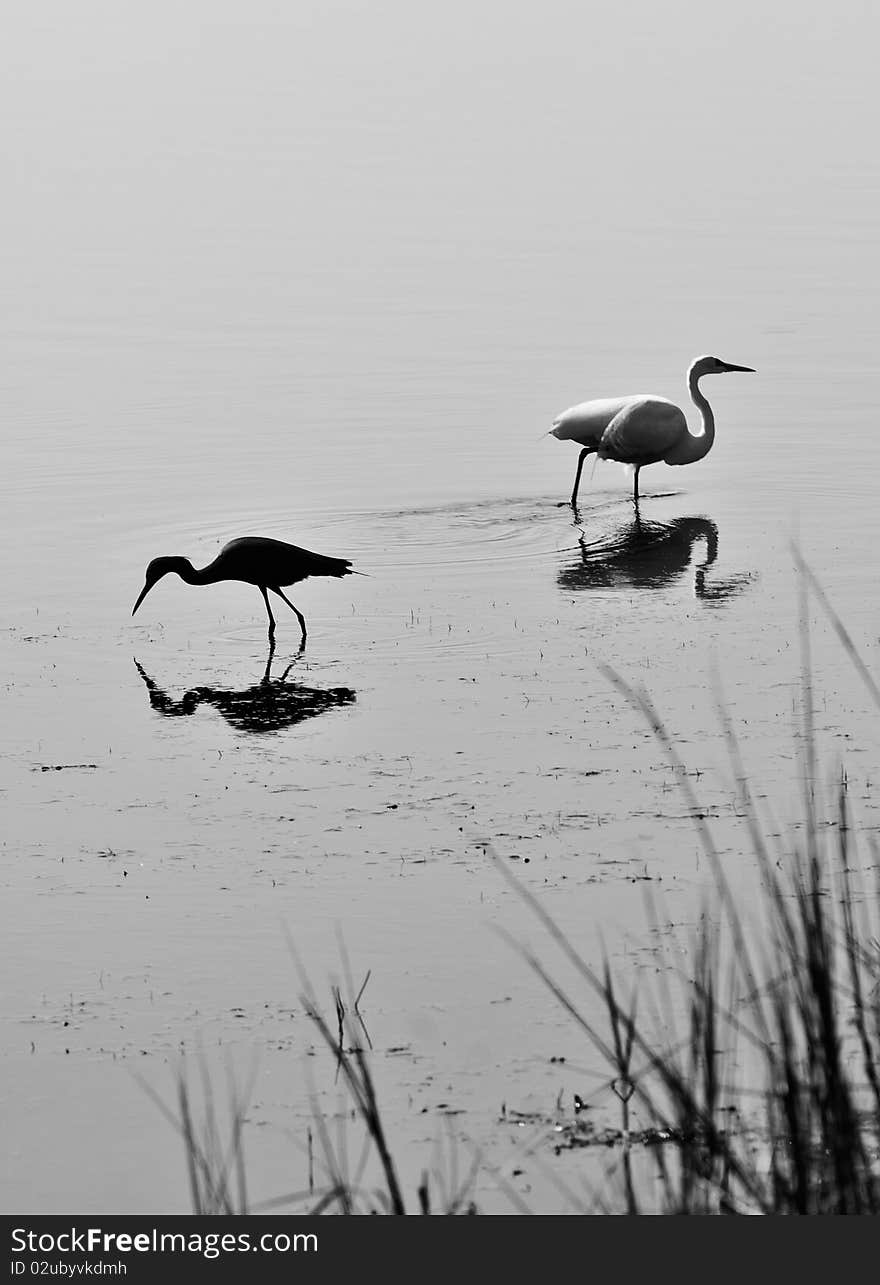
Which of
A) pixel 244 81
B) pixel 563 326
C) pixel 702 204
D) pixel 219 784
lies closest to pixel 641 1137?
pixel 219 784

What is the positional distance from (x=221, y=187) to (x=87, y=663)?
27168 mm

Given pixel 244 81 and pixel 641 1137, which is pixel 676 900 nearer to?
pixel 641 1137

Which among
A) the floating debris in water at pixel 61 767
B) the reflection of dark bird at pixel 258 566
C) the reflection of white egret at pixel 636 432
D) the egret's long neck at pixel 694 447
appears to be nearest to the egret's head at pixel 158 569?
the reflection of dark bird at pixel 258 566

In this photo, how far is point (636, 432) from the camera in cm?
1662

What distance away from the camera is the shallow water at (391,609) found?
732cm

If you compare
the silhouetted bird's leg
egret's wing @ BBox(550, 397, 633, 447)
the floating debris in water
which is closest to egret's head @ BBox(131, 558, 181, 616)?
the silhouetted bird's leg

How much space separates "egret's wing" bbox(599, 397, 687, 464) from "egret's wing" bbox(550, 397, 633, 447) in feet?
0.70

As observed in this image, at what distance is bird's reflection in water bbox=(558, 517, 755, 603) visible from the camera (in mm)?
14180

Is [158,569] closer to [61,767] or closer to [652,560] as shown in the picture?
[61,767]

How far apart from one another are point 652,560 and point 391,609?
2.33 meters

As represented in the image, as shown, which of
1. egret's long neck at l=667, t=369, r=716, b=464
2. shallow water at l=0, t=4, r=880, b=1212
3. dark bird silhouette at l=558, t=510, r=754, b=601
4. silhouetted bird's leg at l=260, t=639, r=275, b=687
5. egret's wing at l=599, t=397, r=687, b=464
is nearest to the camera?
shallow water at l=0, t=4, r=880, b=1212

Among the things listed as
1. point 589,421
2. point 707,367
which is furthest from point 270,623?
point 707,367

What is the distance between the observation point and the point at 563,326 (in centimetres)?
2464

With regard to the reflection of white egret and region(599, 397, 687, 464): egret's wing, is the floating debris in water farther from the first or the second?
region(599, 397, 687, 464): egret's wing
